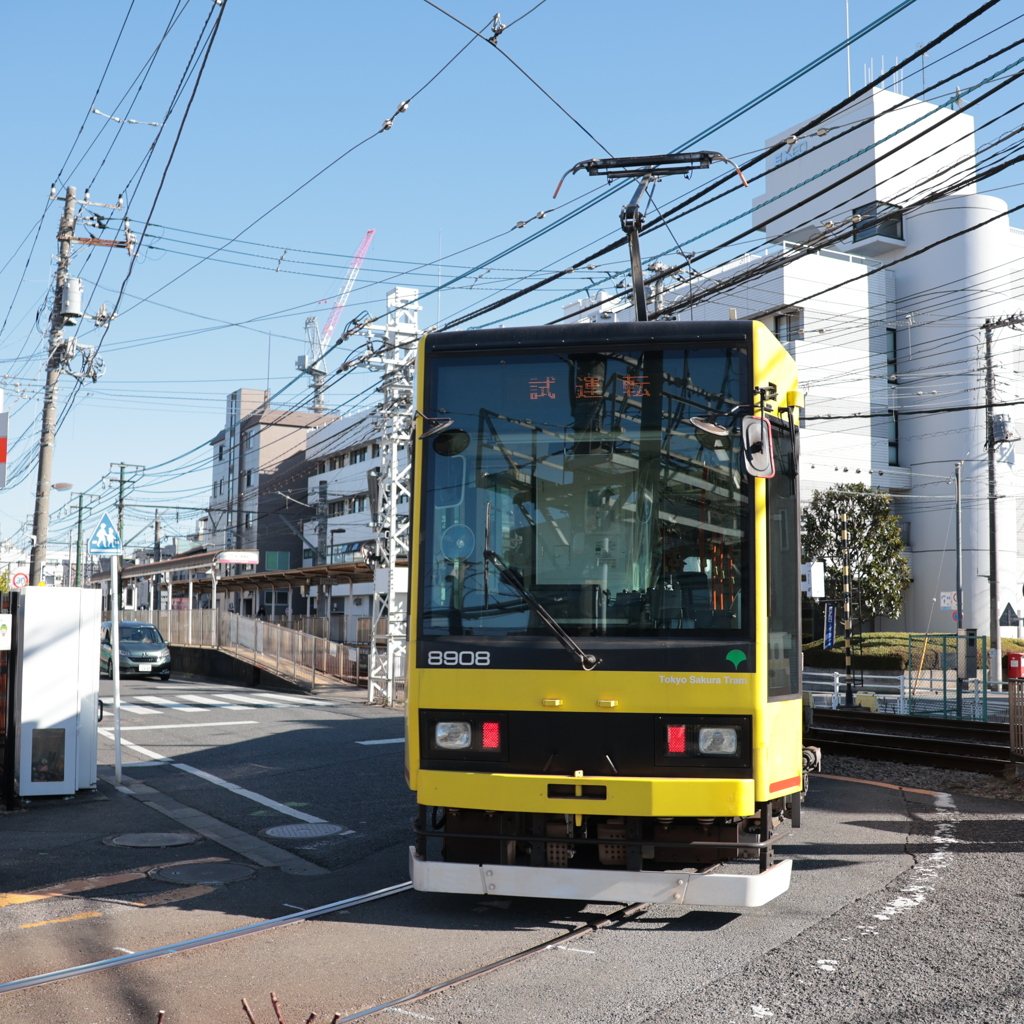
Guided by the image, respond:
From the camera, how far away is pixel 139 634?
105ft

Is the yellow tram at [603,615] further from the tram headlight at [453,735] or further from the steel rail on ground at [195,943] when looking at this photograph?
the steel rail on ground at [195,943]

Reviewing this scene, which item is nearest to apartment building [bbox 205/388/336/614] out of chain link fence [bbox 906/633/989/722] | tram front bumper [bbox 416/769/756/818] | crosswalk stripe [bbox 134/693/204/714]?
crosswalk stripe [bbox 134/693/204/714]

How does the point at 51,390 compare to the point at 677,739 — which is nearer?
the point at 677,739

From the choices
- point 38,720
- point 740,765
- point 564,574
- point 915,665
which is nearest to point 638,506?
point 564,574

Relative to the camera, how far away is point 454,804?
231 inches

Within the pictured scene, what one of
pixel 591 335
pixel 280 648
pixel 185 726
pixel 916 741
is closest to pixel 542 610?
pixel 591 335

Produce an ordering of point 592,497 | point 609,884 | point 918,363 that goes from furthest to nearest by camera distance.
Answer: point 918,363, point 592,497, point 609,884

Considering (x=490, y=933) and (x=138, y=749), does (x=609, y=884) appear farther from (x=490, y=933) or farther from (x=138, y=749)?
(x=138, y=749)

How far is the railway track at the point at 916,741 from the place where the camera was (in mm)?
13672

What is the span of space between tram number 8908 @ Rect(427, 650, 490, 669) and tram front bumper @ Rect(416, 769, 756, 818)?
1.96 feet

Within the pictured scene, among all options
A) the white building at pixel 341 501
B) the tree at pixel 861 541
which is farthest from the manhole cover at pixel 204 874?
the white building at pixel 341 501

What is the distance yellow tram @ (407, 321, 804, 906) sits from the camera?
5715mm

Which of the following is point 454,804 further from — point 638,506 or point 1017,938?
point 1017,938

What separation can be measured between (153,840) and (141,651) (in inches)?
932
